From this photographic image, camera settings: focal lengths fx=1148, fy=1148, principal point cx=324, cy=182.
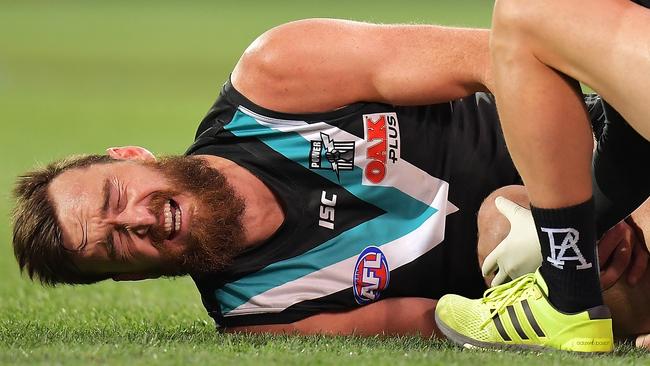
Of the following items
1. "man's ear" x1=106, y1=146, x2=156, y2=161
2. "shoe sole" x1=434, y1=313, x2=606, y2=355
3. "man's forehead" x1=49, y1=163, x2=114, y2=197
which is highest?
"man's ear" x1=106, y1=146, x2=156, y2=161

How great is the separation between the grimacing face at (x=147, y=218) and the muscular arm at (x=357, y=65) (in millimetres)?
360

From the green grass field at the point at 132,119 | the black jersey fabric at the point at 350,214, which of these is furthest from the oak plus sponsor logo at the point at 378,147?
the green grass field at the point at 132,119

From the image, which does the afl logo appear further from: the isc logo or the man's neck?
the man's neck

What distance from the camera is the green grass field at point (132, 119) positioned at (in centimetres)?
290

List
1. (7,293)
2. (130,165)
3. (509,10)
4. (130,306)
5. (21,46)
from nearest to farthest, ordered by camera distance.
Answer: (509,10) < (130,165) < (130,306) < (7,293) < (21,46)

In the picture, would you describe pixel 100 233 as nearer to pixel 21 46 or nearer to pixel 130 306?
A: pixel 130 306

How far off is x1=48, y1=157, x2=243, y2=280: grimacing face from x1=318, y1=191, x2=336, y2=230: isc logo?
25cm

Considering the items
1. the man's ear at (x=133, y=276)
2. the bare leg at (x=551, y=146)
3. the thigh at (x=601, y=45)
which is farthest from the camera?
the man's ear at (x=133, y=276)

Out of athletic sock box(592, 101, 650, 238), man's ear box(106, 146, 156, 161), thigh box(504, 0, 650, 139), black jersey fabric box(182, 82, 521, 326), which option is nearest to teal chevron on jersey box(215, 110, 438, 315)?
black jersey fabric box(182, 82, 521, 326)

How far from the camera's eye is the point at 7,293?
4.78 meters

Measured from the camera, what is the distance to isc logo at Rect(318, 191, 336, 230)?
3623mm

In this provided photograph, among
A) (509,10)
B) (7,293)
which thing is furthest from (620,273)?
(7,293)

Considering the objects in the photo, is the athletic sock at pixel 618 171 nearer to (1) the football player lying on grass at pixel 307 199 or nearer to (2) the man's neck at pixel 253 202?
(1) the football player lying on grass at pixel 307 199

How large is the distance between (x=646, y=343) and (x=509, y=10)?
3.61ft
